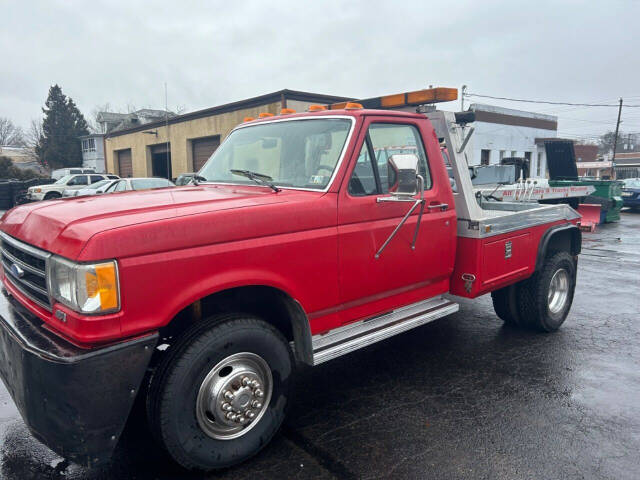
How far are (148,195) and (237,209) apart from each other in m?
0.91

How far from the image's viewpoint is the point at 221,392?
2762 millimetres

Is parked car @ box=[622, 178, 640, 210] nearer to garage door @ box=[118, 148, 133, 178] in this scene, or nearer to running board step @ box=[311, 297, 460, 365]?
running board step @ box=[311, 297, 460, 365]

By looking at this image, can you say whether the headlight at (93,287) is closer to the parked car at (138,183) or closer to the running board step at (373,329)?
the running board step at (373,329)

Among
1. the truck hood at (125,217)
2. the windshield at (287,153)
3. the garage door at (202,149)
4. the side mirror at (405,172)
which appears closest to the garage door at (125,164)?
the garage door at (202,149)

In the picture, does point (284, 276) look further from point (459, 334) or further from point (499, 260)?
point (459, 334)

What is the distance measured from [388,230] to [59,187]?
24.6 metres

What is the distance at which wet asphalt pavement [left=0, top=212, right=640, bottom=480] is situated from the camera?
9.59 ft

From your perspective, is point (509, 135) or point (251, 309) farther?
point (509, 135)

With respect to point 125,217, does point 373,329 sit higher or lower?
lower

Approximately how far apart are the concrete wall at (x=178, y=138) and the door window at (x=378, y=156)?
17.2 meters

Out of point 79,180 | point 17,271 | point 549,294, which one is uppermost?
point 79,180

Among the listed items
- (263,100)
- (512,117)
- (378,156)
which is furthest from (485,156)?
(378,156)

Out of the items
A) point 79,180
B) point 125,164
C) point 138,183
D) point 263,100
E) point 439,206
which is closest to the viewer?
point 439,206

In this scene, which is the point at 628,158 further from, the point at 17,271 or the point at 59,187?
the point at 17,271
